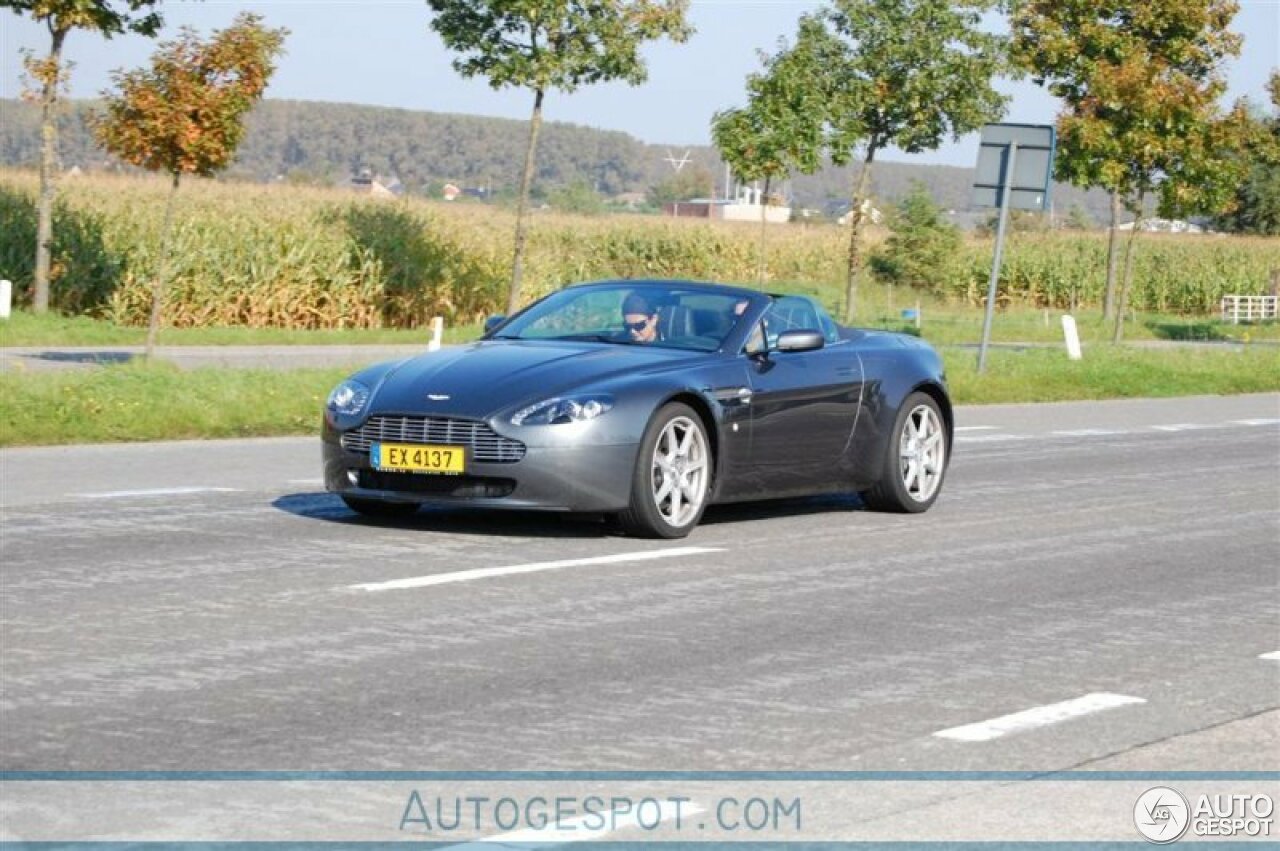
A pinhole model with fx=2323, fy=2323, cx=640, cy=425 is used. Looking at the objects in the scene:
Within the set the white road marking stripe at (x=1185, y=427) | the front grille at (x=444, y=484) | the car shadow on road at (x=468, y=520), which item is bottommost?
the car shadow on road at (x=468, y=520)

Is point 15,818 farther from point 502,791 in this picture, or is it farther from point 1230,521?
point 1230,521

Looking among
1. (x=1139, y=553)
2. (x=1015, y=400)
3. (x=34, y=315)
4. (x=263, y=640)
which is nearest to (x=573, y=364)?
(x=1139, y=553)

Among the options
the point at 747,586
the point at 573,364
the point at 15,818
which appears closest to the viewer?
the point at 15,818

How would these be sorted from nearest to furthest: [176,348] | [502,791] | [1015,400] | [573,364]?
[502,791] < [573,364] < [1015,400] < [176,348]

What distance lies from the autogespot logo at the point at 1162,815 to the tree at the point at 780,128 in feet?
118

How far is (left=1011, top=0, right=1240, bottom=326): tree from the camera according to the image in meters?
40.5

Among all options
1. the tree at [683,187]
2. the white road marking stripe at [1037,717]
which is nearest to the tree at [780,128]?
the white road marking stripe at [1037,717]

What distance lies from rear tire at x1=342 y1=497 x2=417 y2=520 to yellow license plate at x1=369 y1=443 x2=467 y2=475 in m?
0.67

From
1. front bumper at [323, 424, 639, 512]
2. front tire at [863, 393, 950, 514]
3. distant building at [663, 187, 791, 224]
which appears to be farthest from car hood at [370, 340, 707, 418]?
distant building at [663, 187, 791, 224]

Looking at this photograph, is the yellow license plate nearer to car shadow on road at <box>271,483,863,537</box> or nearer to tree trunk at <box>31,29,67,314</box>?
car shadow on road at <box>271,483,863,537</box>

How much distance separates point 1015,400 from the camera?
26703mm

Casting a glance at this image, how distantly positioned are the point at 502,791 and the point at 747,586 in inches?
165

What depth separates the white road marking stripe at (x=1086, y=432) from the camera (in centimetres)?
2083

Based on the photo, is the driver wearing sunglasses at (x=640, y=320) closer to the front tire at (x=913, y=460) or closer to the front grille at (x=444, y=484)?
the front grille at (x=444, y=484)
